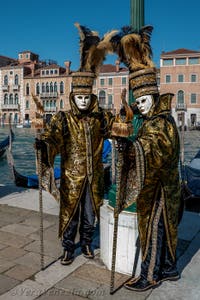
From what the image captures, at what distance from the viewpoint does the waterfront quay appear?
2.54 meters

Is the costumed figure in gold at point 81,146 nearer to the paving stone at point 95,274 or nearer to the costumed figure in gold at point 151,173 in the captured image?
the paving stone at point 95,274

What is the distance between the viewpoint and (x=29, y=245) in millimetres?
3494

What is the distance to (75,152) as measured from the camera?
3.04m

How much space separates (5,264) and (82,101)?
5.34 ft

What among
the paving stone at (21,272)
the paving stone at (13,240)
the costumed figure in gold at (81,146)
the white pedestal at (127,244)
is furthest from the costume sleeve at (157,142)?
the paving stone at (13,240)

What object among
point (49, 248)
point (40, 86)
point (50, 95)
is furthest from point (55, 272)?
point (40, 86)

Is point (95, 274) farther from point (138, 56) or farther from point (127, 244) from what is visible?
point (138, 56)

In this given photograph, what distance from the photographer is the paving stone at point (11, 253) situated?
3.21 metres

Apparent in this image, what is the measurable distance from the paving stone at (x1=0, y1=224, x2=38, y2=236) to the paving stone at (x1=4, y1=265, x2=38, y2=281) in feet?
2.89

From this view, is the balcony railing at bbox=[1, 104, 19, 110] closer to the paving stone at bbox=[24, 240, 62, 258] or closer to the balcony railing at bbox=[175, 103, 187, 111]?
the balcony railing at bbox=[175, 103, 187, 111]

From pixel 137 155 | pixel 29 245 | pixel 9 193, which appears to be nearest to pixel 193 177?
pixel 9 193

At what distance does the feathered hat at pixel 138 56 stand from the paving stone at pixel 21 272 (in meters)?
1.72

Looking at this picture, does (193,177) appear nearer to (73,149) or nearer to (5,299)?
(73,149)

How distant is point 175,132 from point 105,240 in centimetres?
121
